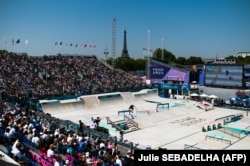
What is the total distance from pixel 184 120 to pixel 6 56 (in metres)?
31.3

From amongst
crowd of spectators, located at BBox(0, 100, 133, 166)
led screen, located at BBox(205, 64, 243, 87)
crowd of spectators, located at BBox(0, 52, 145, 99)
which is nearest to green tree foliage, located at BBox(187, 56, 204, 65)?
crowd of spectators, located at BBox(0, 52, 145, 99)

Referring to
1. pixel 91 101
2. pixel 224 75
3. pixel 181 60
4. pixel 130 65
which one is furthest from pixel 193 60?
pixel 91 101

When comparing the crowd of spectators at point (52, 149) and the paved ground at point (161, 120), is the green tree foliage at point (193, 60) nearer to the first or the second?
the paved ground at point (161, 120)

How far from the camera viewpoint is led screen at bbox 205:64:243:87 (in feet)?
174

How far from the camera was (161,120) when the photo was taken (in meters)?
37.4

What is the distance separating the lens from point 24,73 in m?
46.1

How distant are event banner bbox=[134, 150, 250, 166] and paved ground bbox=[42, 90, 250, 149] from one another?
471 inches

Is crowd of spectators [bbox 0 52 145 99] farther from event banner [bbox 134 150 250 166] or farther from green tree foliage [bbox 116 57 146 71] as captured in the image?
green tree foliage [bbox 116 57 146 71]

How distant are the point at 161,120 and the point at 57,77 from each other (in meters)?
20.3

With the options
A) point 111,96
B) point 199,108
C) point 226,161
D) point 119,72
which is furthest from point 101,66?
point 226,161

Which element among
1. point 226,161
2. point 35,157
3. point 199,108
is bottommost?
point 199,108

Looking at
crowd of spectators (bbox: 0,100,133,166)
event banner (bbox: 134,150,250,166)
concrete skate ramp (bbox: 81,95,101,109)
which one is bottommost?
concrete skate ramp (bbox: 81,95,101,109)

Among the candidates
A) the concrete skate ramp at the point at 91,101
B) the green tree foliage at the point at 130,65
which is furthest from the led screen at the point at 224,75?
the green tree foliage at the point at 130,65

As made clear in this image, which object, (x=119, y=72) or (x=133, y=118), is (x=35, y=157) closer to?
(x=133, y=118)
